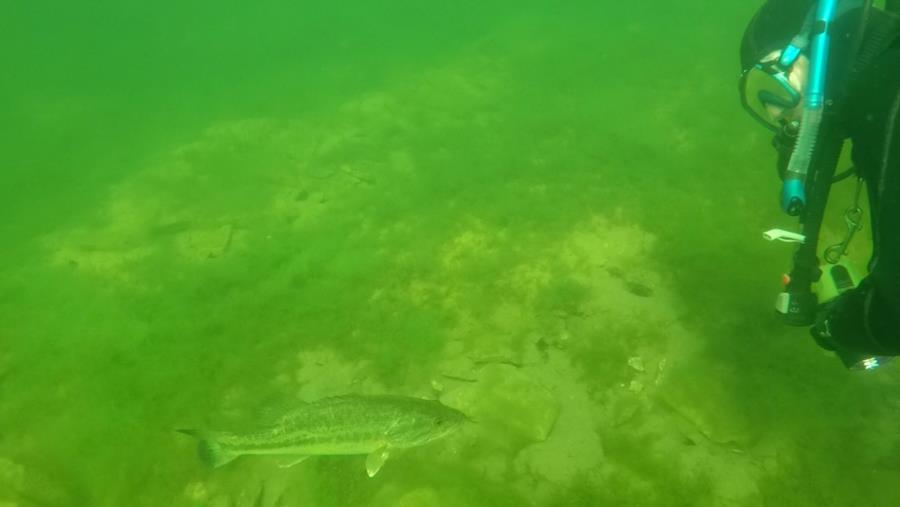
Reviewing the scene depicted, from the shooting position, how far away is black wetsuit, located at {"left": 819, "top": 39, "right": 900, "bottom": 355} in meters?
2.16

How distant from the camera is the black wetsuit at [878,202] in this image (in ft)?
7.09

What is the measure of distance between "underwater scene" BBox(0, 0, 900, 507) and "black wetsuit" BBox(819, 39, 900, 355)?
5.99ft

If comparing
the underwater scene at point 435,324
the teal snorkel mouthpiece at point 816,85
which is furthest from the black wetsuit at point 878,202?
the underwater scene at point 435,324

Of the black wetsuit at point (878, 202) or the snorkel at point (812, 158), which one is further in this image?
the snorkel at point (812, 158)

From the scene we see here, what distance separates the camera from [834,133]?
300 centimetres

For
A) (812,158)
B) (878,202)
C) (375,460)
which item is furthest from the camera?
(375,460)

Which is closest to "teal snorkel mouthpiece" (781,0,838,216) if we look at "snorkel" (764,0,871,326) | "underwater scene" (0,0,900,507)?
"snorkel" (764,0,871,326)

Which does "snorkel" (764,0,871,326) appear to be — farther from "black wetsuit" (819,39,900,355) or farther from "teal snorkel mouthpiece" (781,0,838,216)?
"black wetsuit" (819,39,900,355)

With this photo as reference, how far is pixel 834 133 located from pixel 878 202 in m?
0.92

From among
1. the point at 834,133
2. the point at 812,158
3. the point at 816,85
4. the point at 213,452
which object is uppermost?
the point at 816,85

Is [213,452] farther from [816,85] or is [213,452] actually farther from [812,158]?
[816,85]

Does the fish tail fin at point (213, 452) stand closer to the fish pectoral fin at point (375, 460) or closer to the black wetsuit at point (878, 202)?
the fish pectoral fin at point (375, 460)

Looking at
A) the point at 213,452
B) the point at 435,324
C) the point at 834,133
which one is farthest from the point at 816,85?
the point at 213,452

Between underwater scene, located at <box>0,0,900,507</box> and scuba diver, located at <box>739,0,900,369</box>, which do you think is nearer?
scuba diver, located at <box>739,0,900,369</box>
